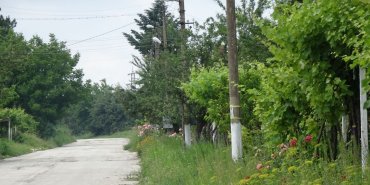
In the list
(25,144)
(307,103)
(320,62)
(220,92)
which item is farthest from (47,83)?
(320,62)

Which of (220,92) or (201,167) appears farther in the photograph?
(220,92)

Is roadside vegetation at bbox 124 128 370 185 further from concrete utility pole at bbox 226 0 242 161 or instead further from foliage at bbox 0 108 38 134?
foliage at bbox 0 108 38 134

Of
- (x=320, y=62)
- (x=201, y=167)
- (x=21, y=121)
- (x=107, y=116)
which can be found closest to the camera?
(x=320, y=62)

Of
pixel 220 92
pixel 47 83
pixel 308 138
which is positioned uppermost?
pixel 47 83

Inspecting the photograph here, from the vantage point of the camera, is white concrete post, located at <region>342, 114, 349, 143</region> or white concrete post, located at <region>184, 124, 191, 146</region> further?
white concrete post, located at <region>184, 124, 191, 146</region>

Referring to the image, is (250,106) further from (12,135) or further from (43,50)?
(43,50)

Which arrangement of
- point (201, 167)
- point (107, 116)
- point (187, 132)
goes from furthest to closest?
1. point (107, 116)
2. point (187, 132)
3. point (201, 167)

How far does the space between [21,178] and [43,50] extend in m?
46.3

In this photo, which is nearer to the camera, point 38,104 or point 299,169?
point 299,169

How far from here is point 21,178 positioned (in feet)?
63.7

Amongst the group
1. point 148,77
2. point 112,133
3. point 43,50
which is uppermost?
point 43,50

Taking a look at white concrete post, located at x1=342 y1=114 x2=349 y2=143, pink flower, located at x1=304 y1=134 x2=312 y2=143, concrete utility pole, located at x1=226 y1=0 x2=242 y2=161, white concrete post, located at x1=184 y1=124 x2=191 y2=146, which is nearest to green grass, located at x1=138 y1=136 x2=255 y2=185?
concrete utility pole, located at x1=226 y1=0 x2=242 y2=161

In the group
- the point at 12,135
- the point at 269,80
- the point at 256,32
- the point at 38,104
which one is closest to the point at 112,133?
the point at 38,104

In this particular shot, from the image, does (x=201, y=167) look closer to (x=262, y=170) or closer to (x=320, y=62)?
(x=262, y=170)
